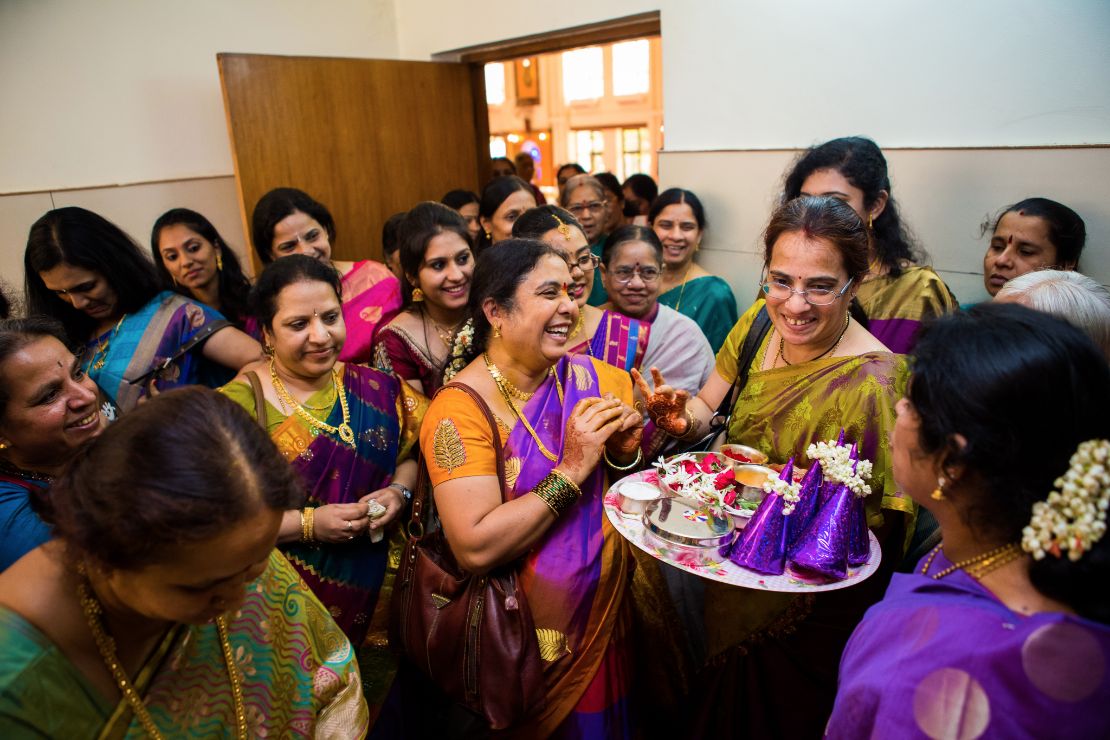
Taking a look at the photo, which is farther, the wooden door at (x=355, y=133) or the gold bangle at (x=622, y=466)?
the wooden door at (x=355, y=133)

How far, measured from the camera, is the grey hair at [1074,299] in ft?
5.57

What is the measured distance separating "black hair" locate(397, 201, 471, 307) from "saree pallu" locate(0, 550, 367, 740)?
1.59 meters

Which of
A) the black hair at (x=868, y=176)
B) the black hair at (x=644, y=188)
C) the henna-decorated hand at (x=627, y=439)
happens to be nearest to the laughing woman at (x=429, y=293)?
the henna-decorated hand at (x=627, y=439)

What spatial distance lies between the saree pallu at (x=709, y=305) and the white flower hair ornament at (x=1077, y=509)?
2.60 meters

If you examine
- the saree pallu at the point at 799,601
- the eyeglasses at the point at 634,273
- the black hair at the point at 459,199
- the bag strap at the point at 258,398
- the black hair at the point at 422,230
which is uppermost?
the black hair at the point at 459,199

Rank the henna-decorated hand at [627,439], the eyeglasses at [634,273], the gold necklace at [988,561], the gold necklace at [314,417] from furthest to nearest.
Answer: the eyeglasses at [634,273]
the gold necklace at [314,417]
the henna-decorated hand at [627,439]
the gold necklace at [988,561]

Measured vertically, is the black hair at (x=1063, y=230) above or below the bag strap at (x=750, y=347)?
above

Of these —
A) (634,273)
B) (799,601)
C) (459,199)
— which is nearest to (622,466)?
(799,601)

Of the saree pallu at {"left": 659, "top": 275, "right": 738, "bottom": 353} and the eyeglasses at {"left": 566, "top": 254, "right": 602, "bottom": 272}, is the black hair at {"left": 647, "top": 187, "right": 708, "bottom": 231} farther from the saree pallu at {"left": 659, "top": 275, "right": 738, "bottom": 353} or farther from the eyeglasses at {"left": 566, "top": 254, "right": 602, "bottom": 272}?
the eyeglasses at {"left": 566, "top": 254, "right": 602, "bottom": 272}

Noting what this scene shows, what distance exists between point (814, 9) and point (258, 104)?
3635 millimetres

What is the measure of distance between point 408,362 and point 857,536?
1901mm

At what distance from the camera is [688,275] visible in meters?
3.83

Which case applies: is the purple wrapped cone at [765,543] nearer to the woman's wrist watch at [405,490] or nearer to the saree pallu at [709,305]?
the woman's wrist watch at [405,490]

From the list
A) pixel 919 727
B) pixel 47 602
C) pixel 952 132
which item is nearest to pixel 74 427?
pixel 47 602
